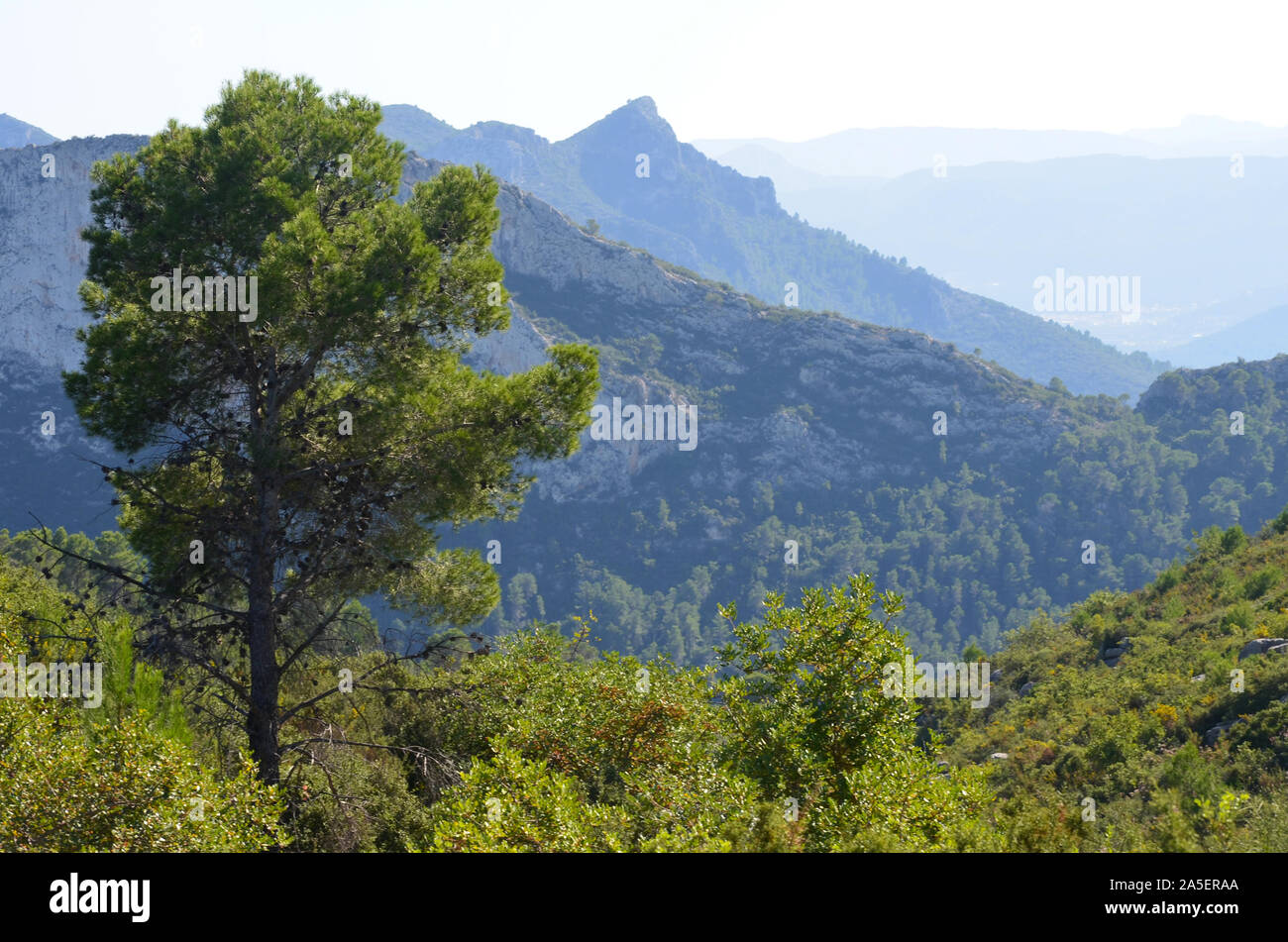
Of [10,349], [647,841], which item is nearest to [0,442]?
[10,349]

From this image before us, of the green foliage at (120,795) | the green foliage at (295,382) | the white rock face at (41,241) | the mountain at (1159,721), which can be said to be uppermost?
the white rock face at (41,241)

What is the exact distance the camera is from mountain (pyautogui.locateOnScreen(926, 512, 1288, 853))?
6.41 m

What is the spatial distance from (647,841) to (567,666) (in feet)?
19.5

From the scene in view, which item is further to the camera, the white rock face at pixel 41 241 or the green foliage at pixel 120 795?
the white rock face at pixel 41 241

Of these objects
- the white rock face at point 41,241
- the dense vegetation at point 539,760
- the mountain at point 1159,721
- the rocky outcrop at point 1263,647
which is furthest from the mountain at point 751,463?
the dense vegetation at point 539,760

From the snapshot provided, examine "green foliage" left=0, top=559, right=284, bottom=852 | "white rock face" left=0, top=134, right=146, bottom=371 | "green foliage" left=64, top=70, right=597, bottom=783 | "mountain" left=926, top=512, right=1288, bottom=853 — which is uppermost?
"white rock face" left=0, top=134, right=146, bottom=371

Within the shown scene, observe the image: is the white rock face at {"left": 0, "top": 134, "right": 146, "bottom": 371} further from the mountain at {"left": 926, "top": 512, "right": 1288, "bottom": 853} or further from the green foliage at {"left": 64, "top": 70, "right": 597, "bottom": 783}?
the mountain at {"left": 926, "top": 512, "right": 1288, "bottom": 853}

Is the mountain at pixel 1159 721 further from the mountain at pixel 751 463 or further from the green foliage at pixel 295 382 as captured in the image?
the mountain at pixel 751 463

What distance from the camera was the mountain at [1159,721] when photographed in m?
6.41

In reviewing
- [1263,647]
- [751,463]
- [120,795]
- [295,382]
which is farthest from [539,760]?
[751,463]

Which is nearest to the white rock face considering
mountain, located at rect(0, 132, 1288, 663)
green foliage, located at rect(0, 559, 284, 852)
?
mountain, located at rect(0, 132, 1288, 663)

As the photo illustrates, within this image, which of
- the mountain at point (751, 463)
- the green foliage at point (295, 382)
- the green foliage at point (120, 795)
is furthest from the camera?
the mountain at point (751, 463)

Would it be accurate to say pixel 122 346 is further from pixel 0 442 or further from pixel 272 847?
pixel 0 442

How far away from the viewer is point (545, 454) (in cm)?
1087
